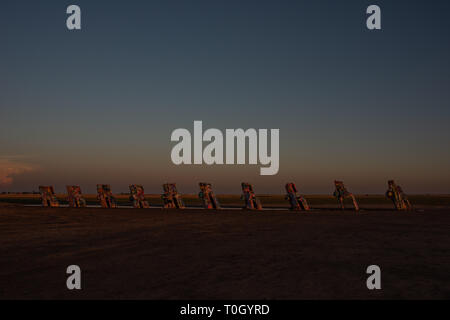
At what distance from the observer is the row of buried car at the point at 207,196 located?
38781mm

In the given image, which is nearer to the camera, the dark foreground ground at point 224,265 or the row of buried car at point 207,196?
the dark foreground ground at point 224,265

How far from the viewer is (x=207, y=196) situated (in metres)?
41.5

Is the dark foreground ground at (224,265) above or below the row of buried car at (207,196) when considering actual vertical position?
above

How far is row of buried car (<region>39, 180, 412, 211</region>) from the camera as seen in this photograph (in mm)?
38781

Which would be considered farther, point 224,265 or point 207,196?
point 207,196

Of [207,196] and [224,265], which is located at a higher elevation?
[224,265]

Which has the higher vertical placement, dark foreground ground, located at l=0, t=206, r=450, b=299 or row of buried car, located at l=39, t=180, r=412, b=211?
dark foreground ground, located at l=0, t=206, r=450, b=299

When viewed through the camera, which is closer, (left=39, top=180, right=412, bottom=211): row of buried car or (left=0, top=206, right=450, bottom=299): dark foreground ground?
(left=0, top=206, right=450, bottom=299): dark foreground ground
